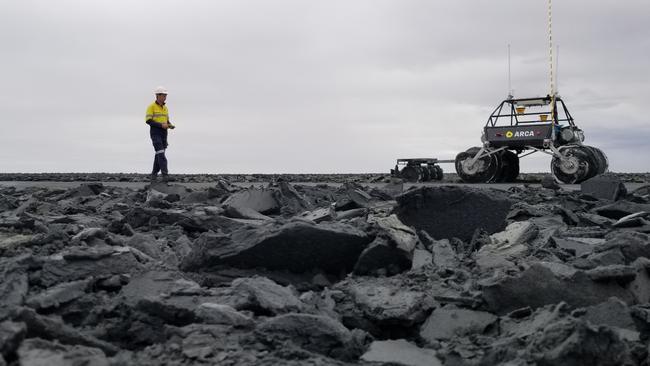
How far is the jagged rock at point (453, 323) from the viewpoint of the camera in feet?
9.90

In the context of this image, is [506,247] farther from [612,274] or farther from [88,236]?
[88,236]

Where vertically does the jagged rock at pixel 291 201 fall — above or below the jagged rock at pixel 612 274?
above

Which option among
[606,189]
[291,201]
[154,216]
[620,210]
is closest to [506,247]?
[620,210]

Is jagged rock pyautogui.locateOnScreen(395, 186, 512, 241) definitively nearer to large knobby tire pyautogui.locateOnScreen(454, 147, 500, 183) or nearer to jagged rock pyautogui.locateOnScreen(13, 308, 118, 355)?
jagged rock pyautogui.locateOnScreen(13, 308, 118, 355)

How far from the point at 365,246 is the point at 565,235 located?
7.34ft

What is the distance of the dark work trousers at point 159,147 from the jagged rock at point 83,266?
11.1m

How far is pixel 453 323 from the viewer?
3088 mm

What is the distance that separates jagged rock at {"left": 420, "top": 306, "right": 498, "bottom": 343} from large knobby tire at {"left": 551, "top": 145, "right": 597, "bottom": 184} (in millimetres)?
14120

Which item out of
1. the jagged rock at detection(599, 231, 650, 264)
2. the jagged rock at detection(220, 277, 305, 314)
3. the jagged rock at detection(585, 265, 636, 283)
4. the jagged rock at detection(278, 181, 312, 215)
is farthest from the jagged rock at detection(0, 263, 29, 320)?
the jagged rock at detection(278, 181, 312, 215)

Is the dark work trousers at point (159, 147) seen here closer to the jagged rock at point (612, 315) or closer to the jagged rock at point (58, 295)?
A: the jagged rock at point (58, 295)

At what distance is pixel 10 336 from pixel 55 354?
0.19 m

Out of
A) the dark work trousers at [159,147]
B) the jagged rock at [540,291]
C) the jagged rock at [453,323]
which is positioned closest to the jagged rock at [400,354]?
the jagged rock at [453,323]

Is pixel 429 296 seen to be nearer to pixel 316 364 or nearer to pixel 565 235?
pixel 316 364

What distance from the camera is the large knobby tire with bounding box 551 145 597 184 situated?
52.2 feet
